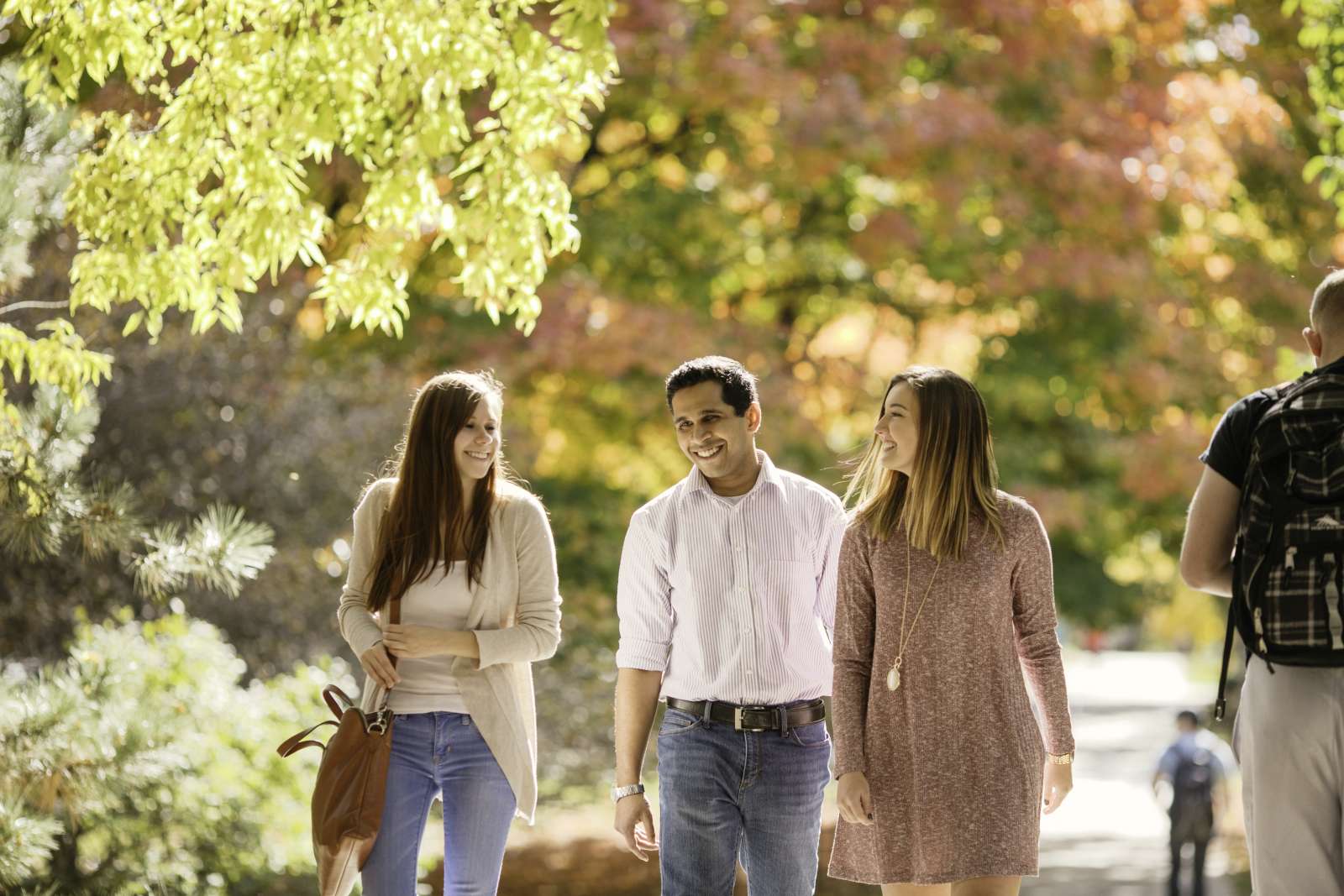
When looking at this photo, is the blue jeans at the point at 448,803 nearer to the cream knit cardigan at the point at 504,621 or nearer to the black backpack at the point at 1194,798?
the cream knit cardigan at the point at 504,621

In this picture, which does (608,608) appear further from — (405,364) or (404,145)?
(404,145)

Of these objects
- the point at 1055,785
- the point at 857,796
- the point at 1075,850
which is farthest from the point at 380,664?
the point at 1075,850

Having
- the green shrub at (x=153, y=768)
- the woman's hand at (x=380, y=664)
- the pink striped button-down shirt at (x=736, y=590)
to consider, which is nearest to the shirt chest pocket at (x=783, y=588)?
the pink striped button-down shirt at (x=736, y=590)

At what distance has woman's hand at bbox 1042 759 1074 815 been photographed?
3.80 m

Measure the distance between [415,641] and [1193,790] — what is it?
30.0 ft

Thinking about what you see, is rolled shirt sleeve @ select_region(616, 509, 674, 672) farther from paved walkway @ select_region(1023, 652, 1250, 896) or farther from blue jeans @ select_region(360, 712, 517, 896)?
paved walkway @ select_region(1023, 652, 1250, 896)

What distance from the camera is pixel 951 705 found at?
3730 millimetres

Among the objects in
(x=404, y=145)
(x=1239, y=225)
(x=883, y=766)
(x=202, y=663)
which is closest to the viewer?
(x=883, y=766)

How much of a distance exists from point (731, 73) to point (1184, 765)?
631cm

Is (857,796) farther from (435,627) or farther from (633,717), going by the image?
(435,627)

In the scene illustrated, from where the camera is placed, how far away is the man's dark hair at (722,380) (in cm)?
404

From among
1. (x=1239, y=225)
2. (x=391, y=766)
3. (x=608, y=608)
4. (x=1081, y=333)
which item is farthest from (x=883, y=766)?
(x=1239, y=225)

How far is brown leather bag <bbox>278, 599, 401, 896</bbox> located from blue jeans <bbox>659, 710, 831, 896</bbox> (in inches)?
29.7

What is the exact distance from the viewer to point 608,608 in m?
9.93
